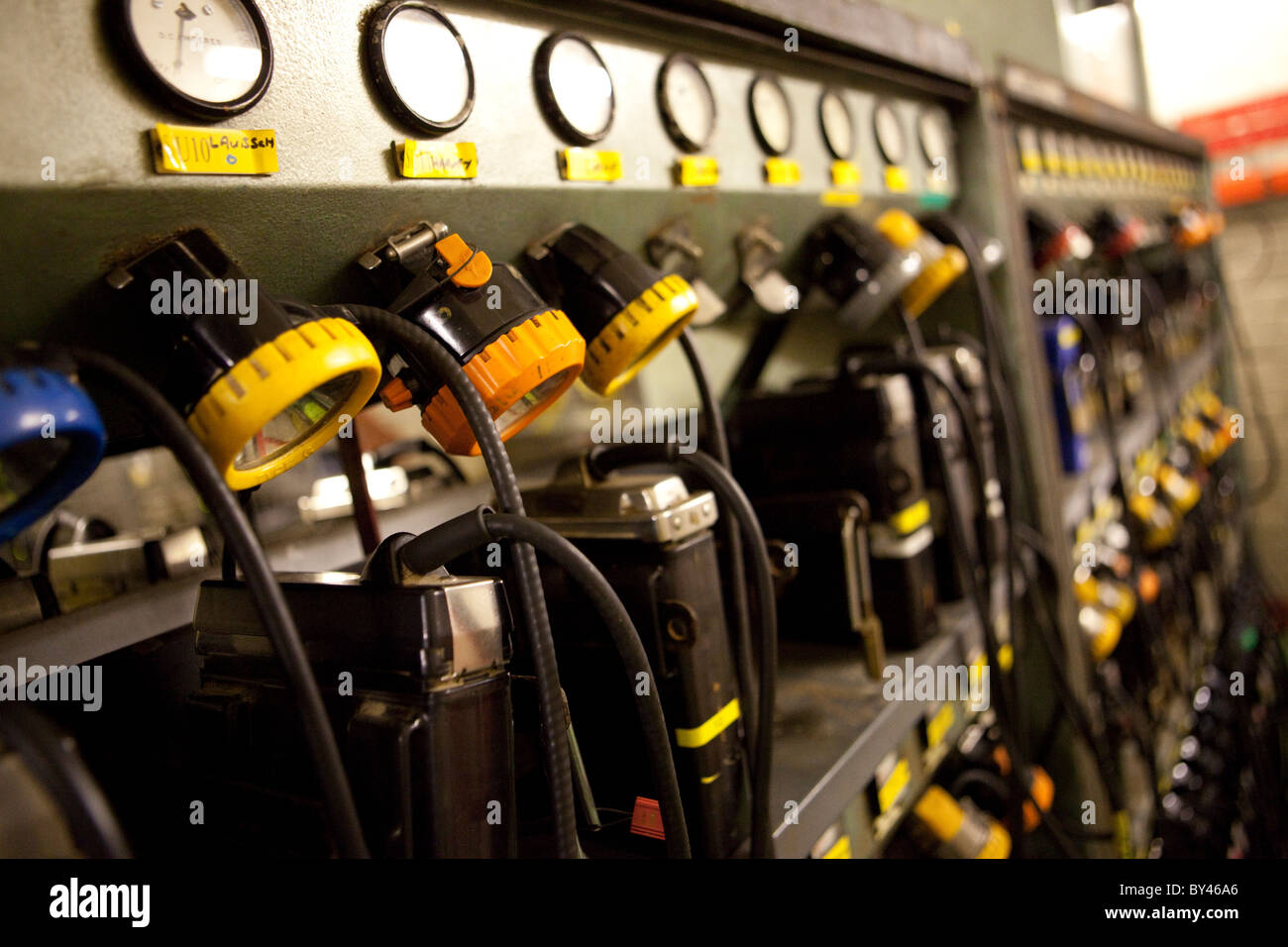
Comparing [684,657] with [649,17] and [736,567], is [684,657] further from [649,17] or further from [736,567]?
[649,17]

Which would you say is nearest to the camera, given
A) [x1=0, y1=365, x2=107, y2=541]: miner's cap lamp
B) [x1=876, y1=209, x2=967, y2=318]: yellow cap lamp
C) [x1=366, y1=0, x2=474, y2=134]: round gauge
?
[x1=0, y1=365, x2=107, y2=541]: miner's cap lamp

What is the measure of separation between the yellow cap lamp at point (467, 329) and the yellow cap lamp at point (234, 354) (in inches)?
2.9

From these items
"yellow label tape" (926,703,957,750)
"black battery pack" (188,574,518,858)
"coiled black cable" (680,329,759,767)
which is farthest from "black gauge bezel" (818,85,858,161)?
"black battery pack" (188,574,518,858)

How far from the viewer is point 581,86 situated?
0.76m

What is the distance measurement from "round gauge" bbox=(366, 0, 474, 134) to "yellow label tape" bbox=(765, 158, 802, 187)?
0.44 m

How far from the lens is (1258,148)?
3580 mm

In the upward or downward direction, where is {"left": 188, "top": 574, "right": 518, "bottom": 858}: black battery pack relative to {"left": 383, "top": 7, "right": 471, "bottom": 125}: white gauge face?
downward

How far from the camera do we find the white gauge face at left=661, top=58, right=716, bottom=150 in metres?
0.85

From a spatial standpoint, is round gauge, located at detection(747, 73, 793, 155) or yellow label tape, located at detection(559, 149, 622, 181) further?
round gauge, located at detection(747, 73, 793, 155)

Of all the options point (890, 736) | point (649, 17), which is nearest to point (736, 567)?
point (890, 736)
